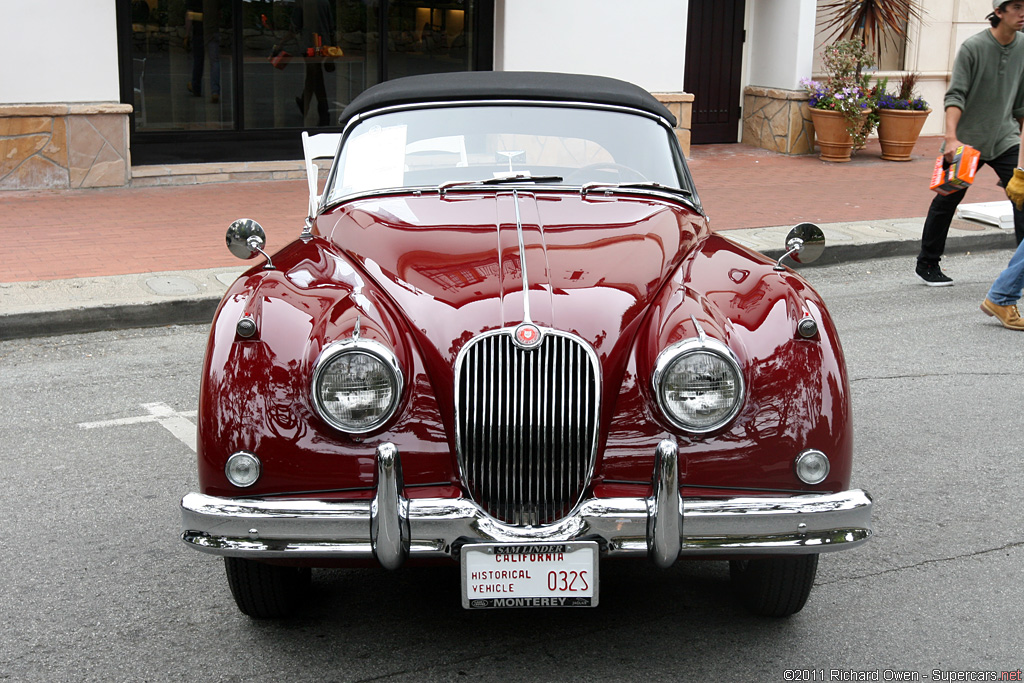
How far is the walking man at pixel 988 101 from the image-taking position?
7.86m

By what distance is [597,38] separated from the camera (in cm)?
1352

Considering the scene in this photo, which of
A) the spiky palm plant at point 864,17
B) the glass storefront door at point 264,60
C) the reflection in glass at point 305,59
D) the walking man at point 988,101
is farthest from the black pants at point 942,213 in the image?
the reflection in glass at point 305,59

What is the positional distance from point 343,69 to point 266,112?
1.10 metres

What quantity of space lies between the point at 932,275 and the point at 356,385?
658cm

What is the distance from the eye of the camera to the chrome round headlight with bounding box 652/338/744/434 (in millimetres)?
3059

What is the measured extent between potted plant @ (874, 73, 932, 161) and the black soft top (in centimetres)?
1057

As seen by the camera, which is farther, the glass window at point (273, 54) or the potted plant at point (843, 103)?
the potted plant at point (843, 103)

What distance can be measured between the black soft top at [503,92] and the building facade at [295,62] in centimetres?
736

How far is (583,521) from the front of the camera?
295 cm

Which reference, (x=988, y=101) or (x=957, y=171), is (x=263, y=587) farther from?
(x=988, y=101)

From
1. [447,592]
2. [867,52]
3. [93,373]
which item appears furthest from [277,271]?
[867,52]

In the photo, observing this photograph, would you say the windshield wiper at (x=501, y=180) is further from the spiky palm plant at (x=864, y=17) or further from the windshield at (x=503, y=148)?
the spiky palm plant at (x=864, y=17)

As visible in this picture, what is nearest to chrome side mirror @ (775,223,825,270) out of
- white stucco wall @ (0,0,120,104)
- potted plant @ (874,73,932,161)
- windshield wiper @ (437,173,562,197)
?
windshield wiper @ (437,173,562,197)

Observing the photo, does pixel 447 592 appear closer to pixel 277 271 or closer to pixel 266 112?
pixel 277 271
